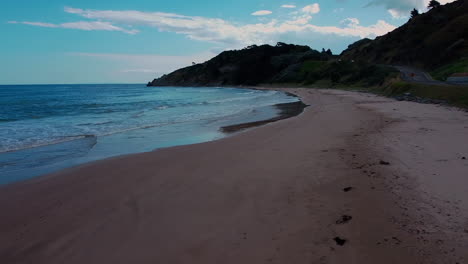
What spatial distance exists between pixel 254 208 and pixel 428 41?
60932 mm

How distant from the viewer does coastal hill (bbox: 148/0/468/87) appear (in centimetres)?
4522

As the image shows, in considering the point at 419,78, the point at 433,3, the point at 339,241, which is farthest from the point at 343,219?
the point at 433,3

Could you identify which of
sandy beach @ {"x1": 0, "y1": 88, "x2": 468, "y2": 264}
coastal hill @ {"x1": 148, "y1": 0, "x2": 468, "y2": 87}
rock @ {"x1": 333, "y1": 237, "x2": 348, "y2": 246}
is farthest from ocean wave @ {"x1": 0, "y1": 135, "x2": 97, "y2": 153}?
coastal hill @ {"x1": 148, "y1": 0, "x2": 468, "y2": 87}

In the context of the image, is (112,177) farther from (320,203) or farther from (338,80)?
(338,80)

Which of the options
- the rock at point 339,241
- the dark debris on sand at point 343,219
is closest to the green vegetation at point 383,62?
the dark debris on sand at point 343,219

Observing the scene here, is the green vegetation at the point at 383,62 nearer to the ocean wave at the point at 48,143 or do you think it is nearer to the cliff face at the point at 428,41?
the cliff face at the point at 428,41

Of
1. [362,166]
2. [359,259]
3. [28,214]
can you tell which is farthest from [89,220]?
[362,166]

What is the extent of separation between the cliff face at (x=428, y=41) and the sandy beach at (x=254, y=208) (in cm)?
4521

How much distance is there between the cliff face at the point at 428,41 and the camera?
156 feet

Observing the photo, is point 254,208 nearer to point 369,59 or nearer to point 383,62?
point 383,62

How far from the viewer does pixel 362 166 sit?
662 centimetres

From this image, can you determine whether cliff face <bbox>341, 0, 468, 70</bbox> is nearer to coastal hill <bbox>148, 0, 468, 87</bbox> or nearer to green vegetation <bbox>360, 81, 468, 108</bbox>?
coastal hill <bbox>148, 0, 468, 87</bbox>

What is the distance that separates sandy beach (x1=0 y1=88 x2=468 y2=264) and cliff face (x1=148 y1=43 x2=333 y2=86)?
72.6 m

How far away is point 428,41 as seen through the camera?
54156mm
